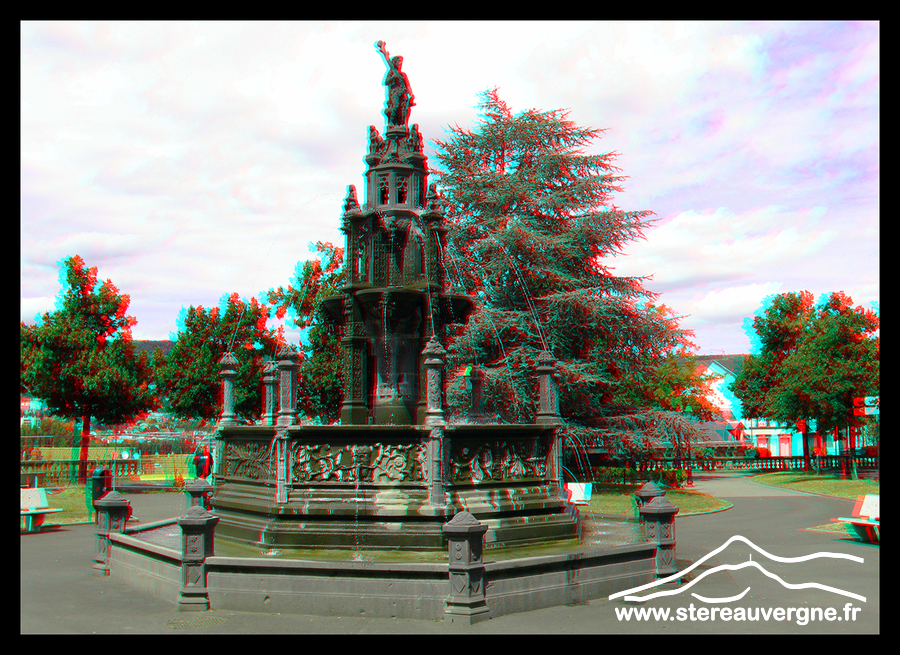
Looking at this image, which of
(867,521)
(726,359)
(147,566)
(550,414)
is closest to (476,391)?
(550,414)

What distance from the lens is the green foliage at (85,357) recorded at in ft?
99.9

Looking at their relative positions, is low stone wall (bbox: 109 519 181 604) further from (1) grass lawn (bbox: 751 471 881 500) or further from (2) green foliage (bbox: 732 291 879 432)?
(2) green foliage (bbox: 732 291 879 432)

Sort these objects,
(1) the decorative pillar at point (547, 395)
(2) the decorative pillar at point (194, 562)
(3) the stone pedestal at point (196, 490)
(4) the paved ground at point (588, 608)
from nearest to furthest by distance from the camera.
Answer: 1. (4) the paved ground at point (588, 608)
2. (2) the decorative pillar at point (194, 562)
3. (1) the decorative pillar at point (547, 395)
4. (3) the stone pedestal at point (196, 490)

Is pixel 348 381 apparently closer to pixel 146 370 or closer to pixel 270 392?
pixel 270 392

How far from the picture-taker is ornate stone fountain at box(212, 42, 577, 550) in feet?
38.3

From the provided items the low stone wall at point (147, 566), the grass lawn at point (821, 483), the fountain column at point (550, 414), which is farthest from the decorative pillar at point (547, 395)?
the grass lawn at point (821, 483)

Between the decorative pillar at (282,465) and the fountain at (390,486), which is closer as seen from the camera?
the fountain at (390,486)

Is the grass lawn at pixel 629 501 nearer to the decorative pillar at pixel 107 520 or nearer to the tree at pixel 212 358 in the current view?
the decorative pillar at pixel 107 520

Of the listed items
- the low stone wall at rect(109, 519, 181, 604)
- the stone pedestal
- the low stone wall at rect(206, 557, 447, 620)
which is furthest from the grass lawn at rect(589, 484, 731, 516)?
the low stone wall at rect(109, 519, 181, 604)

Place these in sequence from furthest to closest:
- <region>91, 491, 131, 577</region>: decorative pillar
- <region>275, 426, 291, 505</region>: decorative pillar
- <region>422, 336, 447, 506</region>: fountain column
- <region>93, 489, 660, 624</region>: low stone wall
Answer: <region>91, 491, 131, 577</region>: decorative pillar → <region>275, 426, 291, 505</region>: decorative pillar → <region>422, 336, 447, 506</region>: fountain column → <region>93, 489, 660, 624</region>: low stone wall

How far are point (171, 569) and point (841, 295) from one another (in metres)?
54.8

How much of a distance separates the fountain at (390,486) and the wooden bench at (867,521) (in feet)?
17.9

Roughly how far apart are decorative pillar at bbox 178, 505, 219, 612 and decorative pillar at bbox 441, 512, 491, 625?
3153mm

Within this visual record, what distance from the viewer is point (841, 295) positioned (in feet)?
178
